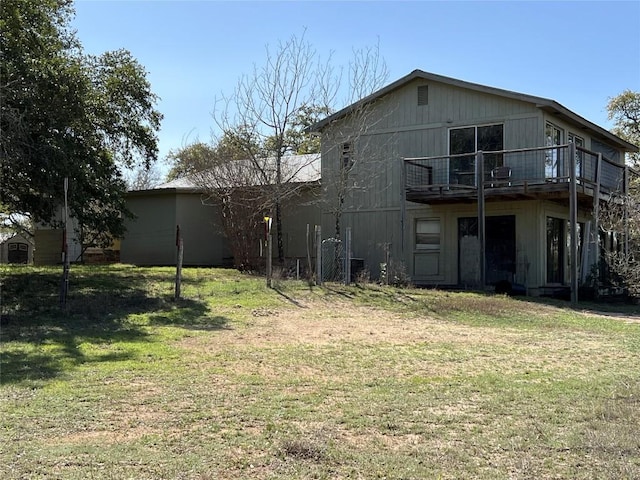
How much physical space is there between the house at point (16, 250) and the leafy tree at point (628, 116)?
111 ft

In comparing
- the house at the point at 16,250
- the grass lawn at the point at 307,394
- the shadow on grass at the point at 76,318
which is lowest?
the grass lawn at the point at 307,394

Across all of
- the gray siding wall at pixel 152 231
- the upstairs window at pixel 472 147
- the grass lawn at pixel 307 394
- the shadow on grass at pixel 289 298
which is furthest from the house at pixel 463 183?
the grass lawn at pixel 307 394

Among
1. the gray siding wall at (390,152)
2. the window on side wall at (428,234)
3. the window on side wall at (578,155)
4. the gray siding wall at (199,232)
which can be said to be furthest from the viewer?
the gray siding wall at (199,232)

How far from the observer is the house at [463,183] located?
18.1 meters

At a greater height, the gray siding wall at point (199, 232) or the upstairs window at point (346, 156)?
the upstairs window at point (346, 156)

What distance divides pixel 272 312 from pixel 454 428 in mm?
6931

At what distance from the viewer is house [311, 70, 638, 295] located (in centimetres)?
1806

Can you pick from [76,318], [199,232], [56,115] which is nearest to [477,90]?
[199,232]

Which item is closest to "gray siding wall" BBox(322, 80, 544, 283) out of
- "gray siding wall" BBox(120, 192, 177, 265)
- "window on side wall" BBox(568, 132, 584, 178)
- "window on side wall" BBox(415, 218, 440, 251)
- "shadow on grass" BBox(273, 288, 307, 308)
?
"window on side wall" BBox(415, 218, 440, 251)

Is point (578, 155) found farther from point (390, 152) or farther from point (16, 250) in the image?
point (16, 250)

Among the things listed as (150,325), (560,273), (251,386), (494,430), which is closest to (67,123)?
(150,325)

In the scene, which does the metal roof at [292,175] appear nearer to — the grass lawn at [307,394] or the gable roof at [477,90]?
the gable roof at [477,90]

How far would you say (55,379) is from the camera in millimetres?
6438

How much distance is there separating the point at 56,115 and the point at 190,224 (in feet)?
35.1
